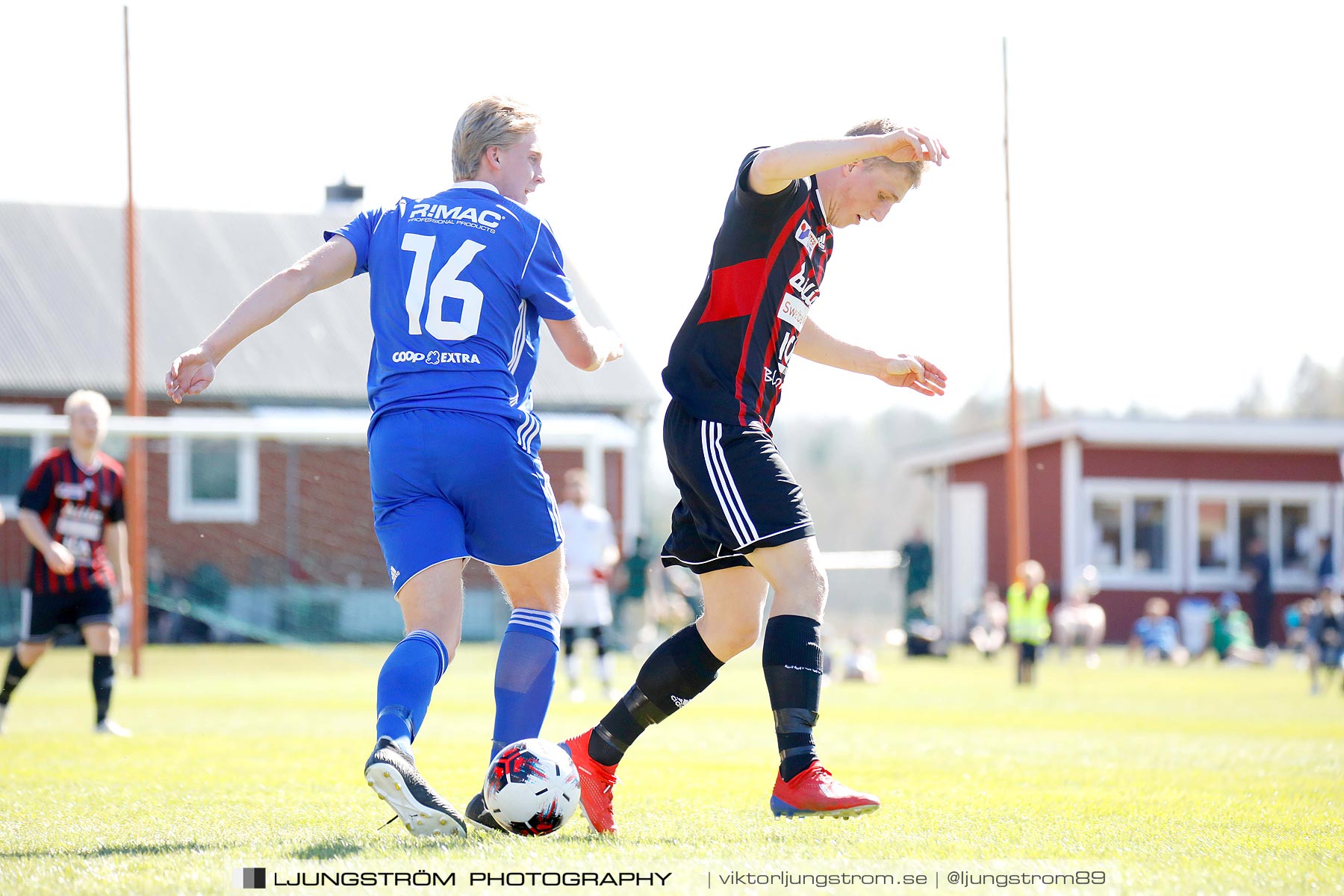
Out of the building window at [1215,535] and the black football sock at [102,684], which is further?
the building window at [1215,535]

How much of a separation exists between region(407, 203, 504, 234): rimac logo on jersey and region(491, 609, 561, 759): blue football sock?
1137 mm

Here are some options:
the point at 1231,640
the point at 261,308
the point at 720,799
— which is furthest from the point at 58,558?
the point at 1231,640

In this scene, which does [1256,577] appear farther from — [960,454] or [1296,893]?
[1296,893]

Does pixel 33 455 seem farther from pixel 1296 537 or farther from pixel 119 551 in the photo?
pixel 1296 537

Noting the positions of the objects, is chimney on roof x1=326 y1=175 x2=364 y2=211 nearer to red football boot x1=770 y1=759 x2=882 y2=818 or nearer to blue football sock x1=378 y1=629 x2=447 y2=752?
blue football sock x1=378 y1=629 x2=447 y2=752

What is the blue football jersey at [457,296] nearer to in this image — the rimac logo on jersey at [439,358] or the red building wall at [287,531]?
the rimac logo on jersey at [439,358]

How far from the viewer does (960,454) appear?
3631 centimetres

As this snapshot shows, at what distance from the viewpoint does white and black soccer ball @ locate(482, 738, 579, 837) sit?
4.08 metres

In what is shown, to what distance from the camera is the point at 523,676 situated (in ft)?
14.6

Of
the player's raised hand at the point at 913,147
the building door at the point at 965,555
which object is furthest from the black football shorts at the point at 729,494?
the building door at the point at 965,555

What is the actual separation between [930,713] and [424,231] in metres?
8.40

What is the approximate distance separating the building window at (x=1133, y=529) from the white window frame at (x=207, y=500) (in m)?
17.1

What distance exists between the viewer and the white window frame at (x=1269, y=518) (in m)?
32.4

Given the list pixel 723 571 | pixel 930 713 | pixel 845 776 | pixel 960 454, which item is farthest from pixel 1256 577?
pixel 723 571
